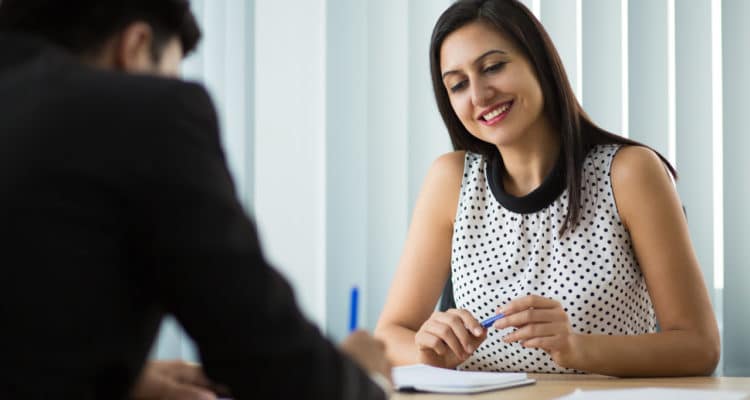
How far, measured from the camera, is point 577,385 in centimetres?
128

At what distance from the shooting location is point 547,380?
1344 mm

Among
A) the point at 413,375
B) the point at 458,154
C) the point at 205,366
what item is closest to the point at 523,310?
the point at 413,375

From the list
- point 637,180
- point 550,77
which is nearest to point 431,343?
point 637,180

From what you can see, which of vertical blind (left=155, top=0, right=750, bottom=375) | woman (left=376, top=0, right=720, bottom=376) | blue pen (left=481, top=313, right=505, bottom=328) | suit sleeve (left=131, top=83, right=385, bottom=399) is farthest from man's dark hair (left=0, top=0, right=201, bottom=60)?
vertical blind (left=155, top=0, right=750, bottom=375)

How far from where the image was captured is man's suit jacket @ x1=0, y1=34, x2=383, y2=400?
57 cm

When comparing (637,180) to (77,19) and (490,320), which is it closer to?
(490,320)

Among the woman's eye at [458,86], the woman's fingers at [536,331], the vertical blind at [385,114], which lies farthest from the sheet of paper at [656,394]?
the vertical blind at [385,114]

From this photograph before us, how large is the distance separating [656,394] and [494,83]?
2.64ft

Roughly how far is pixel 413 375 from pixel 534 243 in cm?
57

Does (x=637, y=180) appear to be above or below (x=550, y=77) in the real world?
below

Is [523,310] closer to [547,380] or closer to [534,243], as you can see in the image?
[547,380]

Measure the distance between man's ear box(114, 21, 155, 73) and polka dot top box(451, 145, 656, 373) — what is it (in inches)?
45.8

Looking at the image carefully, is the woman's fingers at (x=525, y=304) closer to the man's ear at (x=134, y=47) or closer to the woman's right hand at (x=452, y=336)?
the woman's right hand at (x=452, y=336)

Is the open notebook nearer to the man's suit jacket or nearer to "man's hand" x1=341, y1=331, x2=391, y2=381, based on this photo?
"man's hand" x1=341, y1=331, x2=391, y2=381
